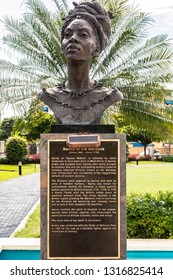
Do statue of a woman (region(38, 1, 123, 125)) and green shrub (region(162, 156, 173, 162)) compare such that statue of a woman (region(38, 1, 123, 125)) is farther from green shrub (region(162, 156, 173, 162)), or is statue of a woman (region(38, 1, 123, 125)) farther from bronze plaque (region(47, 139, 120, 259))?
green shrub (region(162, 156, 173, 162))

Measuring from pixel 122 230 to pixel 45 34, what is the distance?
7533 millimetres

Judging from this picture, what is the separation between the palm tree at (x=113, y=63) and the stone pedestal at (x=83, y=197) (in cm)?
626

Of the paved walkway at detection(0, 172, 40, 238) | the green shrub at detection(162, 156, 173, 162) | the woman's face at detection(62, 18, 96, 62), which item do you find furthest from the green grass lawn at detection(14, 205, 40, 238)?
the green shrub at detection(162, 156, 173, 162)

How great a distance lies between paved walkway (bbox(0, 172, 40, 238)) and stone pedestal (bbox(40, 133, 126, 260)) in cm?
470

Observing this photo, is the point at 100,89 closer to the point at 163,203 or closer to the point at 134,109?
the point at 163,203

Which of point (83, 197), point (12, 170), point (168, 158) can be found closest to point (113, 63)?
point (83, 197)

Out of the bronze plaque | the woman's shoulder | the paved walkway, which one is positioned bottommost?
the paved walkway

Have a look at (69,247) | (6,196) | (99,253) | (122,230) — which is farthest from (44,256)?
(6,196)

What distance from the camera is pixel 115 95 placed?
5.72 m

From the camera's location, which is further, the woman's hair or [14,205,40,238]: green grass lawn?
[14,205,40,238]: green grass lawn

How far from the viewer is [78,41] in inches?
215

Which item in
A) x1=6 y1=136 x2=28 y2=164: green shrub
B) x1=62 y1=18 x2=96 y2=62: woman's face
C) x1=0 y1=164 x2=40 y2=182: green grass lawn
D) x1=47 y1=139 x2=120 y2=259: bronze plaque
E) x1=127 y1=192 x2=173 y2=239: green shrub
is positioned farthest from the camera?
x1=6 y1=136 x2=28 y2=164: green shrub

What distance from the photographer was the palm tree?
11.4 metres

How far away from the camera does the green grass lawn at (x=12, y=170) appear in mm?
26959
